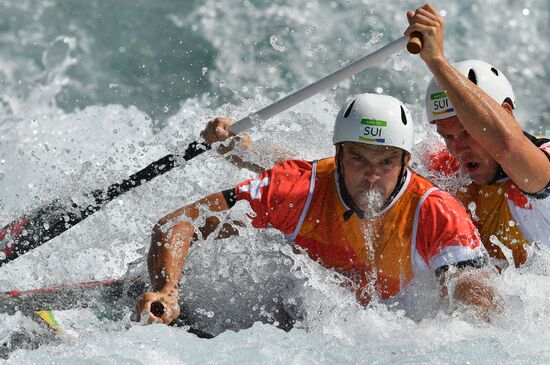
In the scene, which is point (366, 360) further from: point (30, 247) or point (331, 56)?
point (331, 56)

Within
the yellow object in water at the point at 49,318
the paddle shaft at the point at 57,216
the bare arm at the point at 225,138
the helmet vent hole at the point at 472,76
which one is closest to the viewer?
the yellow object in water at the point at 49,318

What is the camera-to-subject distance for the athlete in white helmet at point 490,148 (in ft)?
12.8

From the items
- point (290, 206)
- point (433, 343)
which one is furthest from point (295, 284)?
point (433, 343)

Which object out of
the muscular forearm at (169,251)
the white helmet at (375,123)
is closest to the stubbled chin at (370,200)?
the white helmet at (375,123)

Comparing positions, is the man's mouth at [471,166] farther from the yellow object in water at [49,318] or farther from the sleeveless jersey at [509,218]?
the yellow object in water at [49,318]

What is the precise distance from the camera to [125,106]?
27.4 feet

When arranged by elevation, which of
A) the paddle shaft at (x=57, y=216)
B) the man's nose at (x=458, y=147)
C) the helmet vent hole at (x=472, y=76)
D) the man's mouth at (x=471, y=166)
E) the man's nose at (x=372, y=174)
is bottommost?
the paddle shaft at (x=57, y=216)

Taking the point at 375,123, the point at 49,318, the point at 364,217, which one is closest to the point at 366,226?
the point at 364,217

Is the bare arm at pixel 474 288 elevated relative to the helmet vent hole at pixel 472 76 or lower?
lower

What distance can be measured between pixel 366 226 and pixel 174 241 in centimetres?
87

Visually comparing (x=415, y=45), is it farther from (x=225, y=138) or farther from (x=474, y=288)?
(x=225, y=138)

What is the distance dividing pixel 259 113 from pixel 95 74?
4427 mm

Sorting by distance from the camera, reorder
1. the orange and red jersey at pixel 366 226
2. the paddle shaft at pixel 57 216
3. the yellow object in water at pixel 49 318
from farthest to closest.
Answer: the paddle shaft at pixel 57 216
the yellow object in water at pixel 49 318
the orange and red jersey at pixel 366 226

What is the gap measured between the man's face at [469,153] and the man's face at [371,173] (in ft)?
1.17
